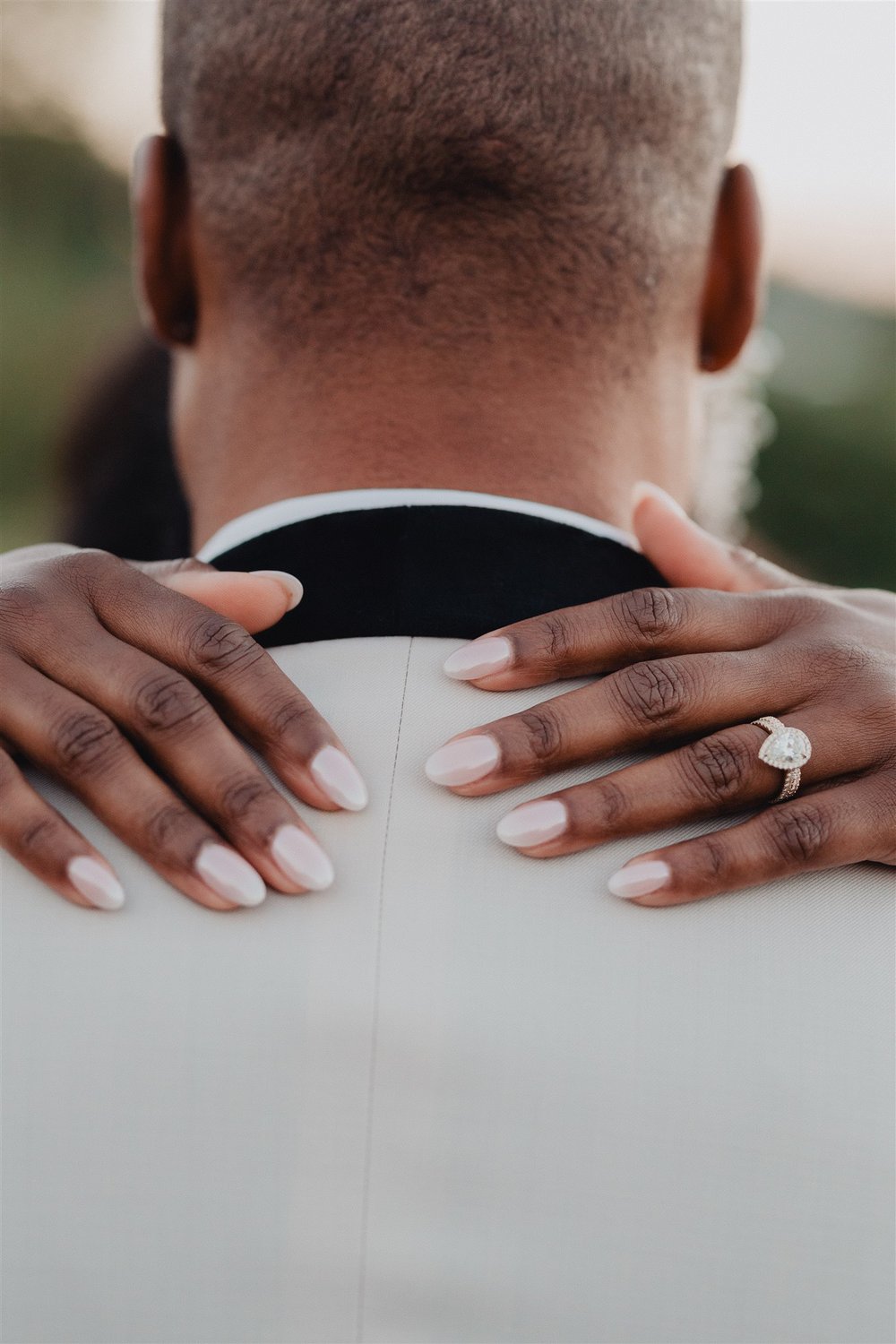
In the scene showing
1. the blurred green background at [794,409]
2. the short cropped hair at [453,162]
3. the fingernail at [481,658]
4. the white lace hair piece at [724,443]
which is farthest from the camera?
the blurred green background at [794,409]

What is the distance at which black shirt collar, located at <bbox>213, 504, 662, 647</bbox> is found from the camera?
4.66 ft

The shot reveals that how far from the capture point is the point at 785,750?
1.40m

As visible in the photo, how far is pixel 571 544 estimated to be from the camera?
1.51 m

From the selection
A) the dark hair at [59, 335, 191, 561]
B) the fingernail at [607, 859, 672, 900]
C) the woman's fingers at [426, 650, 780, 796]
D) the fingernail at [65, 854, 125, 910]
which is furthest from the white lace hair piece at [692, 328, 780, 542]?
the fingernail at [65, 854, 125, 910]

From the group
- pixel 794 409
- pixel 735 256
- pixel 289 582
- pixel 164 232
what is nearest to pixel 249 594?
pixel 289 582

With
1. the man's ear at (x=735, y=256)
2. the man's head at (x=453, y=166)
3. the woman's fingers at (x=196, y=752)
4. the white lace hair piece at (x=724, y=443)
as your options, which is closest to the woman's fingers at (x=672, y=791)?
the woman's fingers at (x=196, y=752)

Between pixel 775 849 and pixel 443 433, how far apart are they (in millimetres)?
693

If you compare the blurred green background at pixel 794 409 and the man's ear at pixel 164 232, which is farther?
the blurred green background at pixel 794 409

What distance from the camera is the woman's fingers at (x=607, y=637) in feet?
4.45

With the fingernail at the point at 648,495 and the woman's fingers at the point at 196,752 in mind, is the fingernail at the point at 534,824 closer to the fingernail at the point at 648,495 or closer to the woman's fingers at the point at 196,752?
the woman's fingers at the point at 196,752

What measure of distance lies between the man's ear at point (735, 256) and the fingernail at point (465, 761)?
1023 millimetres

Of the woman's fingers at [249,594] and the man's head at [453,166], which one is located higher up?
the man's head at [453,166]

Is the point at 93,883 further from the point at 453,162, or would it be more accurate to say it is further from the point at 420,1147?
the point at 453,162

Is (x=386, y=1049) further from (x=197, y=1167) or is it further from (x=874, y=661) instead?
(x=874, y=661)
